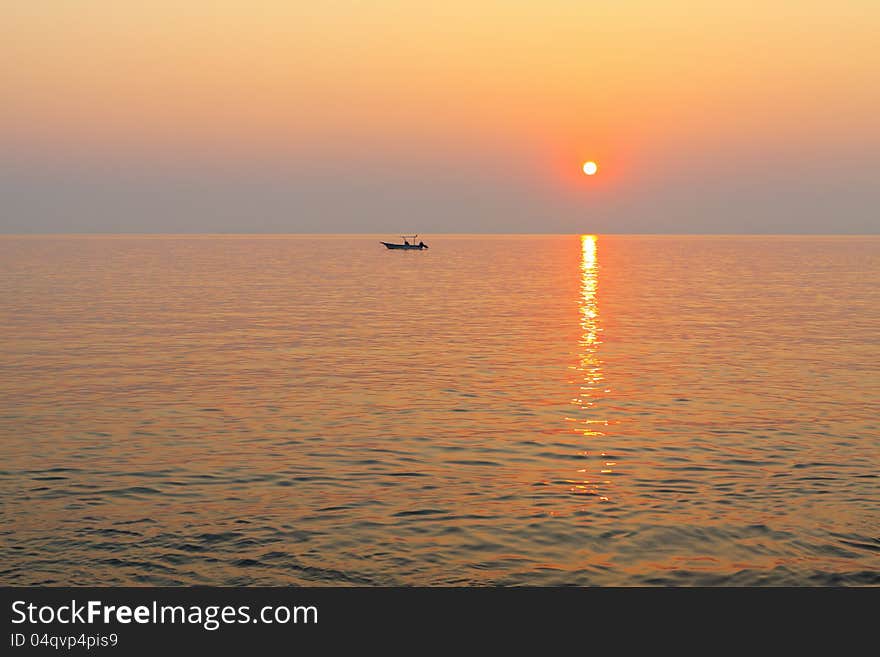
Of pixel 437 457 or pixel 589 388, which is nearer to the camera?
pixel 437 457

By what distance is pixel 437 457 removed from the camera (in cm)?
2953

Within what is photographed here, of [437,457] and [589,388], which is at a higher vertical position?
[589,388]

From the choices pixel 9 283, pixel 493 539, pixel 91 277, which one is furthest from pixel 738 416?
pixel 91 277

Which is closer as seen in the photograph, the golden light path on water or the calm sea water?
the calm sea water

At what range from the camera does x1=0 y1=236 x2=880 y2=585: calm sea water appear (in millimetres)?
20406

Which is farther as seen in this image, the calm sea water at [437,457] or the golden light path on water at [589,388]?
the golden light path on water at [589,388]

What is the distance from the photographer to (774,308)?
9156 cm

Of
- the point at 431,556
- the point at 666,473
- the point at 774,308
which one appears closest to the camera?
the point at 431,556

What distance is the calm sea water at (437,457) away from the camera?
20.4 metres

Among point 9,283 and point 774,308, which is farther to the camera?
point 9,283
